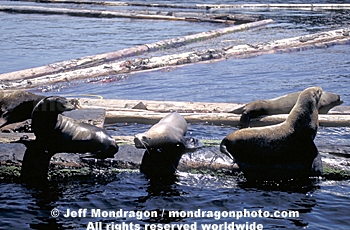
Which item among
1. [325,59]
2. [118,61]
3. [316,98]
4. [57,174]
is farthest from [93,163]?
[325,59]

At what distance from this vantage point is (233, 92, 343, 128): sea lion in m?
8.23

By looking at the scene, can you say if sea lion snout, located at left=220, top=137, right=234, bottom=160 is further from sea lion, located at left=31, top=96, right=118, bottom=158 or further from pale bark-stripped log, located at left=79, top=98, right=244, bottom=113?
pale bark-stripped log, located at left=79, top=98, right=244, bottom=113

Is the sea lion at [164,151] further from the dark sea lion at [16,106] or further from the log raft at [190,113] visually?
the dark sea lion at [16,106]

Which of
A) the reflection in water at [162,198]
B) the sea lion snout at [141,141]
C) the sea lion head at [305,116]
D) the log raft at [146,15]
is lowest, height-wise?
the reflection in water at [162,198]

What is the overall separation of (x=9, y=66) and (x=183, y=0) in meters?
16.5

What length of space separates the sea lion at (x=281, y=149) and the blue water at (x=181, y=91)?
6.5 inches

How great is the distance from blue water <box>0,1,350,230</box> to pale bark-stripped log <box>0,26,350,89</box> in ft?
0.57

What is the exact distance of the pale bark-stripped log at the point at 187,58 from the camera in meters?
11.2

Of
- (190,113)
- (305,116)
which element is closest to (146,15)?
(190,113)

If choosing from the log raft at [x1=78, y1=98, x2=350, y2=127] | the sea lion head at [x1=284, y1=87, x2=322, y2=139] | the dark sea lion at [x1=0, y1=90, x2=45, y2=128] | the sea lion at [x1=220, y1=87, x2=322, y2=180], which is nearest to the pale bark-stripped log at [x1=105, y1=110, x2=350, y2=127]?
the log raft at [x1=78, y1=98, x2=350, y2=127]

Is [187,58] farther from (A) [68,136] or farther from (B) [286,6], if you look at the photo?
(B) [286,6]

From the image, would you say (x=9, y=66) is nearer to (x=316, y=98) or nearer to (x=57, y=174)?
(x=57, y=174)

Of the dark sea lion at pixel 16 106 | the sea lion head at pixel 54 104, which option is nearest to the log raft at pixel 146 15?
the dark sea lion at pixel 16 106

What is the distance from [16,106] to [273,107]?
11.2ft
